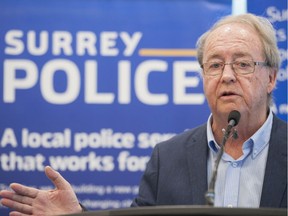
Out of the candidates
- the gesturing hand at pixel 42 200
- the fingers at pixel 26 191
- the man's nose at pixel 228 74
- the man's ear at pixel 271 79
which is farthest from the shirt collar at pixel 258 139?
the fingers at pixel 26 191

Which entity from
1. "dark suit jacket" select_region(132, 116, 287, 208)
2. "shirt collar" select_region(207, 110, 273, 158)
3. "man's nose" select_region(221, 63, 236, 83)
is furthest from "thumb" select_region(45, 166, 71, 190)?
"man's nose" select_region(221, 63, 236, 83)

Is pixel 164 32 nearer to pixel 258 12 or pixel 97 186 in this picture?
pixel 258 12

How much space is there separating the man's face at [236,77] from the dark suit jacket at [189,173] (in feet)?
0.52

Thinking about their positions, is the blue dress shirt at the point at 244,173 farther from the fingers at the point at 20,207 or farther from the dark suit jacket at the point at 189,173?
the fingers at the point at 20,207

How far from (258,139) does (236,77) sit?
295 millimetres

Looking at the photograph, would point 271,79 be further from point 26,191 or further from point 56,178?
point 26,191

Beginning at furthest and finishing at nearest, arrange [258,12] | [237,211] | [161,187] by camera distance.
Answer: [258,12] → [161,187] → [237,211]

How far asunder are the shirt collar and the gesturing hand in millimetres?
725

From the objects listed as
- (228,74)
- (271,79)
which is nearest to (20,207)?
(228,74)

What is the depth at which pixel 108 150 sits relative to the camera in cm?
372

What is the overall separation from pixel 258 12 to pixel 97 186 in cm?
147

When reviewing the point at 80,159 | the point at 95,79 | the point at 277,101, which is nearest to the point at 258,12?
the point at 277,101

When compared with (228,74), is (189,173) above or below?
below

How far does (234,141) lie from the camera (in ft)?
8.78
